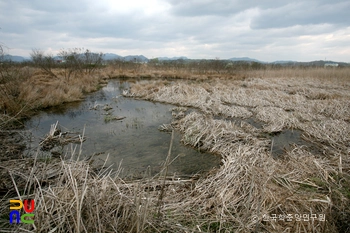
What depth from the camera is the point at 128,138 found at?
19.6ft

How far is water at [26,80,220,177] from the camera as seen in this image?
448 centimetres

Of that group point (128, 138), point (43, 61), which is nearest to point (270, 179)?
point (128, 138)

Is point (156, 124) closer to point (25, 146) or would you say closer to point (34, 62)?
point (25, 146)

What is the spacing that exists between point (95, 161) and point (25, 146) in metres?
2.33

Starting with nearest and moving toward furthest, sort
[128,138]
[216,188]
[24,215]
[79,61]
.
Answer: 1. [24,215]
2. [216,188]
3. [128,138]
4. [79,61]

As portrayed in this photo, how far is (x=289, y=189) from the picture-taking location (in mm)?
2850

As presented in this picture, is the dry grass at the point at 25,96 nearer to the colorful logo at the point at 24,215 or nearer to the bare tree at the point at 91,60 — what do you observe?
the colorful logo at the point at 24,215

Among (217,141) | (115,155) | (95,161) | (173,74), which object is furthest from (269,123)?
(173,74)

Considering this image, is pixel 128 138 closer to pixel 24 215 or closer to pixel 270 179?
pixel 24 215

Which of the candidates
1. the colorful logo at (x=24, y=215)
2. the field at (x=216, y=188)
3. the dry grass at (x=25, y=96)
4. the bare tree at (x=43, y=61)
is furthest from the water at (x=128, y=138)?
the bare tree at (x=43, y=61)

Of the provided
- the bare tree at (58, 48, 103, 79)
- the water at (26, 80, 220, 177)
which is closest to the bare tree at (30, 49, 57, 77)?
the bare tree at (58, 48, 103, 79)

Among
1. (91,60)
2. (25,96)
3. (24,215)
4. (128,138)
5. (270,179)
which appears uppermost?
(91,60)

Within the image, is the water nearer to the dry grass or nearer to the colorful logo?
the dry grass

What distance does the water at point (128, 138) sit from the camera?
4479 millimetres
